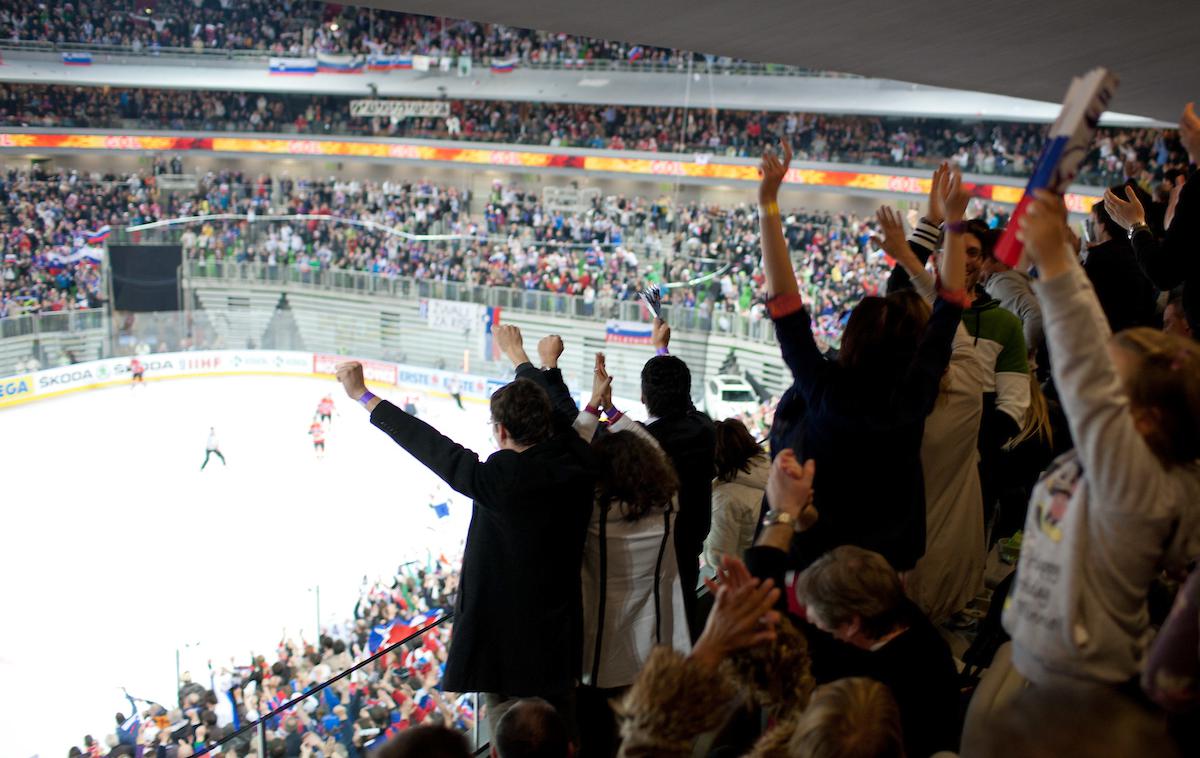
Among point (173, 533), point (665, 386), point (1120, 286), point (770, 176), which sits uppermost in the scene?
point (770, 176)

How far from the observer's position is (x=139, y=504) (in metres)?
14.0

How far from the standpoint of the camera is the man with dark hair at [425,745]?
1.44 m

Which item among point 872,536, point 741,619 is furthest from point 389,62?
point 741,619

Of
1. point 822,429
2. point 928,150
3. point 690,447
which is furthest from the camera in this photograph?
point 928,150

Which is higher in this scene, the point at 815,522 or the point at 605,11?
the point at 605,11

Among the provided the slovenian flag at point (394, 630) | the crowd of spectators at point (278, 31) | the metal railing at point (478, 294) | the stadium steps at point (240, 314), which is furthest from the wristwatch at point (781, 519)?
the crowd of spectators at point (278, 31)

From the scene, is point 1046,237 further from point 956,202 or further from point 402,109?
point 402,109

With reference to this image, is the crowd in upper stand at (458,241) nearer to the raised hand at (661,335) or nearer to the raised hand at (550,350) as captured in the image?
the raised hand at (661,335)

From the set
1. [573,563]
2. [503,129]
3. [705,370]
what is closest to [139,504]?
[705,370]

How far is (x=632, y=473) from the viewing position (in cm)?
242

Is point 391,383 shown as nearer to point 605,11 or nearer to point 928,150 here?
point 928,150

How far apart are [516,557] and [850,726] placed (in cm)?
A: 111

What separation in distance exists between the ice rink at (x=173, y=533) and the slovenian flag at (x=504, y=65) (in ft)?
37.2

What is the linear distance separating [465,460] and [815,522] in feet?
2.67
